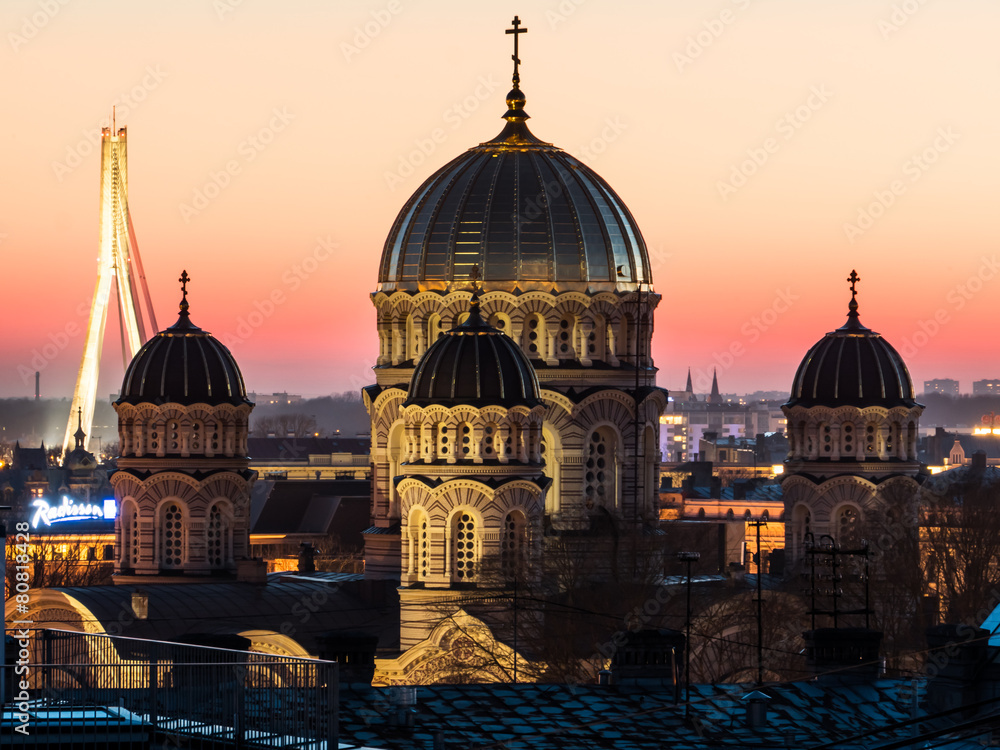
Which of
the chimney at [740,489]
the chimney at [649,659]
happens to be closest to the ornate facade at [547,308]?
the chimney at [649,659]

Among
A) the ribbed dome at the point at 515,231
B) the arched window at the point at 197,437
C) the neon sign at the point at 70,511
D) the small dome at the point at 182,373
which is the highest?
the ribbed dome at the point at 515,231

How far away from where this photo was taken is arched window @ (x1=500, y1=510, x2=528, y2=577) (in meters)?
68.1

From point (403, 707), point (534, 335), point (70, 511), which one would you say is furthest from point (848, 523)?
point (70, 511)

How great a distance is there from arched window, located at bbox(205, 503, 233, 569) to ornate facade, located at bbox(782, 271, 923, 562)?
589 inches

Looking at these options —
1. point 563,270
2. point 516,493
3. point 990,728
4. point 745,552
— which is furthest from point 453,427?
point 745,552

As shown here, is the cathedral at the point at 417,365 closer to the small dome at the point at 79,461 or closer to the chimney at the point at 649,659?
the chimney at the point at 649,659

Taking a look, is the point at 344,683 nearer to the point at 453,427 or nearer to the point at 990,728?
the point at 990,728

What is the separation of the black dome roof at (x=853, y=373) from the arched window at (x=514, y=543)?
12.3m

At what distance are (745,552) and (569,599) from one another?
147 feet

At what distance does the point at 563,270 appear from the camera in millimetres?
75125

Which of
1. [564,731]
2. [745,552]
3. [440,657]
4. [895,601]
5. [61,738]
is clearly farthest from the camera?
[745,552]

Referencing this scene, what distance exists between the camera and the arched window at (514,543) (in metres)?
68.1

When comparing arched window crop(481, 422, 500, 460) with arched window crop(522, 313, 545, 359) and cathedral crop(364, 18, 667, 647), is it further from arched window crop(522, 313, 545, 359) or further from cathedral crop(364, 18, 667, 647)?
arched window crop(522, 313, 545, 359)

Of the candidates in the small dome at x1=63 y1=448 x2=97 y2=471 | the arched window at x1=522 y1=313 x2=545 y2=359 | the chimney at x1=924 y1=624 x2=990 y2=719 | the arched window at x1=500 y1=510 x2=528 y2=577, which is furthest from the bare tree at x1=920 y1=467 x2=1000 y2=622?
the small dome at x1=63 y1=448 x2=97 y2=471
